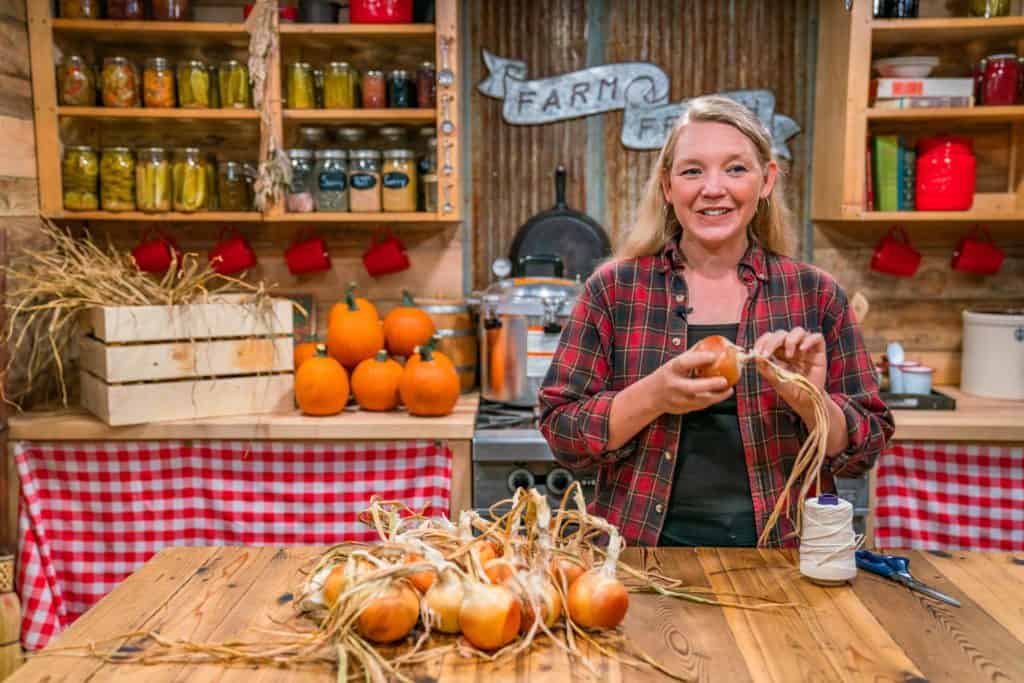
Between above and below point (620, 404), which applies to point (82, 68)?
above

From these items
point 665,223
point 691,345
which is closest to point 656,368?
point 691,345

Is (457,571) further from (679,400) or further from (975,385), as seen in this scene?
(975,385)

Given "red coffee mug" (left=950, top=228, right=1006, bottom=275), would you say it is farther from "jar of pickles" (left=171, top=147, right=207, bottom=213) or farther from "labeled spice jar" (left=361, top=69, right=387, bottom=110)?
"jar of pickles" (left=171, top=147, right=207, bottom=213)

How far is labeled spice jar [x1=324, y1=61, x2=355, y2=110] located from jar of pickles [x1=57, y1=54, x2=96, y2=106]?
0.74 metres

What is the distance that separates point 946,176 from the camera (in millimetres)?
2973

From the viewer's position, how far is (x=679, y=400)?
141cm

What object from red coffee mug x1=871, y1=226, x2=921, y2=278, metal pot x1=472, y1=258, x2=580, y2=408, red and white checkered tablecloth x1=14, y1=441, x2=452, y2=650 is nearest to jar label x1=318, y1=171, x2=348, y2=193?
metal pot x1=472, y1=258, x2=580, y2=408

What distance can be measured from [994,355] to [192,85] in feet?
8.71

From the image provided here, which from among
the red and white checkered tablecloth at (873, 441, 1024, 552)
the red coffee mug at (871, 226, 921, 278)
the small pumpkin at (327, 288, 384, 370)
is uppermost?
the red coffee mug at (871, 226, 921, 278)

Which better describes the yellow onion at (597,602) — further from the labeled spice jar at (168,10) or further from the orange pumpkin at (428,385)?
the labeled spice jar at (168,10)

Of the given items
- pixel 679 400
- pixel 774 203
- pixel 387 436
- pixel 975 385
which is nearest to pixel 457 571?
pixel 679 400

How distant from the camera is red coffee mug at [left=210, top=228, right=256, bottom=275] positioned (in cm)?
318

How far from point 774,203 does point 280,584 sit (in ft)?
3.59

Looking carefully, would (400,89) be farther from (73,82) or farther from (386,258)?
(73,82)
